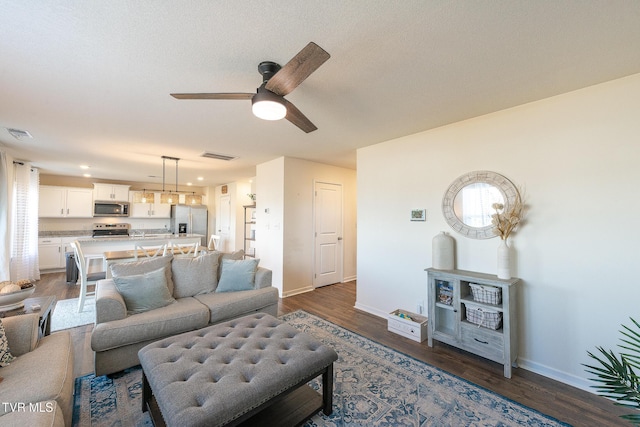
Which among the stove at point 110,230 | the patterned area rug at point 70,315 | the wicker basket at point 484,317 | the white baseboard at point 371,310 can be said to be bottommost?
the white baseboard at point 371,310

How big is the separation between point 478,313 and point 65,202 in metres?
8.90

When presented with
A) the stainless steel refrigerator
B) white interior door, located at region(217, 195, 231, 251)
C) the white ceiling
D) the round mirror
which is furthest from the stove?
the round mirror

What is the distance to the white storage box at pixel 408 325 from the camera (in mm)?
2871

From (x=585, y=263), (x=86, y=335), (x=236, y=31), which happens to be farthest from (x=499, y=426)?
(x=86, y=335)

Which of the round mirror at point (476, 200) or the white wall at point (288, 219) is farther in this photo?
the white wall at point (288, 219)

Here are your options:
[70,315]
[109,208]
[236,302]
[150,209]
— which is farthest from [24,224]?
[236,302]

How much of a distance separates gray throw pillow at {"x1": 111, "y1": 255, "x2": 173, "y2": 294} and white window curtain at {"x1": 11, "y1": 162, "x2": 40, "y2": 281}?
3560 millimetres

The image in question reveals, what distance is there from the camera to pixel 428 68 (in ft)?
6.18

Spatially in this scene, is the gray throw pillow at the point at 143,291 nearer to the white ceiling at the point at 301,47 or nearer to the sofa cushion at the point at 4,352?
the sofa cushion at the point at 4,352

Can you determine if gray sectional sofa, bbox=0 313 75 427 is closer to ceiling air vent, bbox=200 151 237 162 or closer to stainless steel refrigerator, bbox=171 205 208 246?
ceiling air vent, bbox=200 151 237 162

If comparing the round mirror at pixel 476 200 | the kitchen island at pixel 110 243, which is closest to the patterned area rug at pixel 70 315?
the kitchen island at pixel 110 243

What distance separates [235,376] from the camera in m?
1.46

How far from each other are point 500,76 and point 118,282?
148 inches

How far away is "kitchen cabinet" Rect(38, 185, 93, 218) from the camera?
6211 mm
